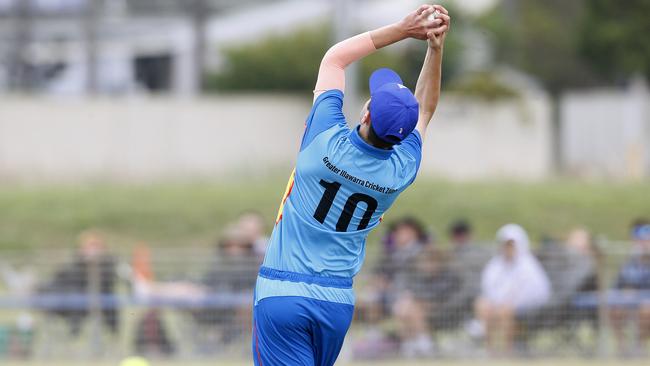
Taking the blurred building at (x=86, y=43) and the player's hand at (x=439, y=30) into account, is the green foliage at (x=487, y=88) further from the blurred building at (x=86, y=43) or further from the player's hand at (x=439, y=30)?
the player's hand at (x=439, y=30)

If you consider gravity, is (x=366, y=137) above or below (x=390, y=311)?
above

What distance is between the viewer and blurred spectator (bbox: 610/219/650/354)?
39.0ft

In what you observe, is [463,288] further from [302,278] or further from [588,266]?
[302,278]

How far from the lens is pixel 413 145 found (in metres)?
5.51

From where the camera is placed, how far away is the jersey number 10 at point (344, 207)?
530cm

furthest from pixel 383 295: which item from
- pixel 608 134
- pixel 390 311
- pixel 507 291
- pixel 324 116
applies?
pixel 608 134

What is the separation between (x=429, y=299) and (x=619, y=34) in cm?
2216

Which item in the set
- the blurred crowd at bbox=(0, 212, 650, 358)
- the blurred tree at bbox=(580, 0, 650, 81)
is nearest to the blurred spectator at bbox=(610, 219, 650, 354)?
the blurred crowd at bbox=(0, 212, 650, 358)

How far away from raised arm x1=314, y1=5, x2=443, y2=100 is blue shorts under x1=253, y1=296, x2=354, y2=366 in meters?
0.91

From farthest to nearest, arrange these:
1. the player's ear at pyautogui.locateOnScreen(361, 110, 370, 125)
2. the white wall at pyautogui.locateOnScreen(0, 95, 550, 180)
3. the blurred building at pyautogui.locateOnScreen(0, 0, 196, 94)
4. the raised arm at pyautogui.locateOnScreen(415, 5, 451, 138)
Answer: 1. the blurred building at pyautogui.locateOnScreen(0, 0, 196, 94)
2. the white wall at pyautogui.locateOnScreen(0, 95, 550, 180)
3. the raised arm at pyautogui.locateOnScreen(415, 5, 451, 138)
4. the player's ear at pyautogui.locateOnScreen(361, 110, 370, 125)

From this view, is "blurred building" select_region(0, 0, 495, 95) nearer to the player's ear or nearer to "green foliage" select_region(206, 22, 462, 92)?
"green foliage" select_region(206, 22, 462, 92)

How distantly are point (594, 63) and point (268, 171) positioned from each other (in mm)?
13238

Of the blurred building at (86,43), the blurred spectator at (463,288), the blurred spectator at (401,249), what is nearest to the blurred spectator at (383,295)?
the blurred spectator at (401,249)

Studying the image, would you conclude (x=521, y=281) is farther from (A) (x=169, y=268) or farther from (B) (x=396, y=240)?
(A) (x=169, y=268)
